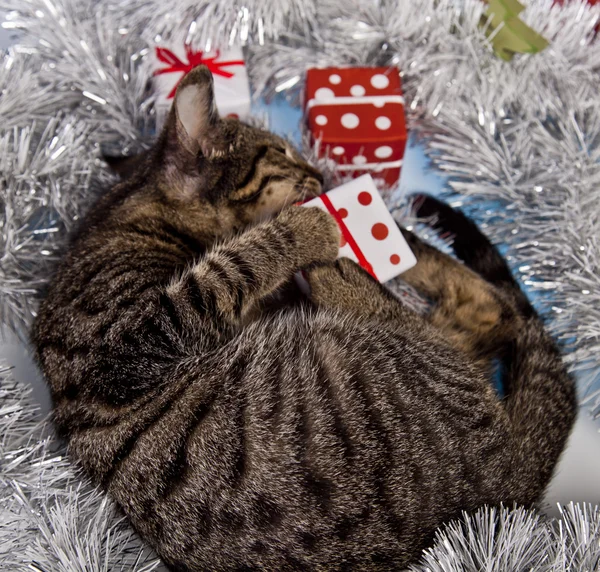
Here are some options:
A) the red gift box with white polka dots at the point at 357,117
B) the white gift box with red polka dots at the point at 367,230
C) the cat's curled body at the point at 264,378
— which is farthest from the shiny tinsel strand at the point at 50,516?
the red gift box with white polka dots at the point at 357,117

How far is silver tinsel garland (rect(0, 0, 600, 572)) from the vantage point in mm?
1198

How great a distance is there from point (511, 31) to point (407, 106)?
30 cm

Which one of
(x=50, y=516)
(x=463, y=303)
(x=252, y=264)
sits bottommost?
(x=50, y=516)

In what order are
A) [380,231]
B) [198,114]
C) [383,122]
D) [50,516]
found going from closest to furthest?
1. [50,516]
2. [198,114]
3. [380,231]
4. [383,122]

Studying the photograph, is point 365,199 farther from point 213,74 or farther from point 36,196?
point 36,196

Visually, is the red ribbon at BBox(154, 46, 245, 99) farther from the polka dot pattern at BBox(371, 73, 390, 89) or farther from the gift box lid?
the polka dot pattern at BBox(371, 73, 390, 89)

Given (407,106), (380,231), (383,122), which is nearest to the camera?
(380,231)

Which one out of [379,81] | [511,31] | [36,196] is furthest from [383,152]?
[36,196]

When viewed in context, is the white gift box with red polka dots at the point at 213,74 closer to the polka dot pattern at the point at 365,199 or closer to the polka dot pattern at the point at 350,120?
the polka dot pattern at the point at 350,120

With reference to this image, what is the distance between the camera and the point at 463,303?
4.06 ft

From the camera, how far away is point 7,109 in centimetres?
121

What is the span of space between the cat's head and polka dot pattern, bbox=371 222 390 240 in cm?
16

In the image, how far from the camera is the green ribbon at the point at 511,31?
52.4 inches

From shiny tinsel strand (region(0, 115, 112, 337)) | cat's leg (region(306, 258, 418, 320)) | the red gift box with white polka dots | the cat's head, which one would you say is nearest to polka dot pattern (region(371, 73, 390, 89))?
the red gift box with white polka dots
